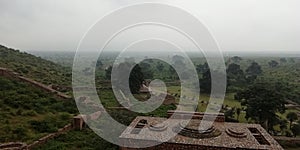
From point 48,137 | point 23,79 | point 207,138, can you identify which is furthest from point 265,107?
point 23,79

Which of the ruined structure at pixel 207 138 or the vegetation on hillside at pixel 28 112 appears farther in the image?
the vegetation on hillside at pixel 28 112

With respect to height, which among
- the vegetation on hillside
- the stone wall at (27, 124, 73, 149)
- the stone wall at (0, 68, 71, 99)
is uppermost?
the stone wall at (0, 68, 71, 99)

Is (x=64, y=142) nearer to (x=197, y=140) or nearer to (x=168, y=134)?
(x=168, y=134)

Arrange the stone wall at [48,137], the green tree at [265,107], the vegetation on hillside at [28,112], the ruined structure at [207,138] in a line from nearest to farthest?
the ruined structure at [207,138], the stone wall at [48,137], the vegetation on hillside at [28,112], the green tree at [265,107]

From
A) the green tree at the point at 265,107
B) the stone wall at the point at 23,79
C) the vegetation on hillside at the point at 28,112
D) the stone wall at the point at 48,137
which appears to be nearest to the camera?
the stone wall at the point at 48,137

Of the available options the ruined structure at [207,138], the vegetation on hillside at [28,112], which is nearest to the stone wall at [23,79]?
the vegetation on hillside at [28,112]

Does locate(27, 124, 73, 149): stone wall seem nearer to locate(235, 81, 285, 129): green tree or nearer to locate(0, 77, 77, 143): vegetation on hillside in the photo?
locate(0, 77, 77, 143): vegetation on hillside

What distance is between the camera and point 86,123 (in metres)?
15.1

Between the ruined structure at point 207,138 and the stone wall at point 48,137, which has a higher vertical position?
the ruined structure at point 207,138

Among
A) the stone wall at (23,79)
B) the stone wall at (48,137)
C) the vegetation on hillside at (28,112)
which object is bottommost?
the stone wall at (48,137)

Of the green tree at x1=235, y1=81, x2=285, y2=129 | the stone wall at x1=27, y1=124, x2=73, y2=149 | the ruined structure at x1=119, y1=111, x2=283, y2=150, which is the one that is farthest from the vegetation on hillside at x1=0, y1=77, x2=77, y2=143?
the green tree at x1=235, y1=81, x2=285, y2=129

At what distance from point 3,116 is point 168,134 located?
30.2 ft

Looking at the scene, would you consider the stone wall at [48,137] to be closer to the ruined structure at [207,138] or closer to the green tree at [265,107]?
the ruined structure at [207,138]

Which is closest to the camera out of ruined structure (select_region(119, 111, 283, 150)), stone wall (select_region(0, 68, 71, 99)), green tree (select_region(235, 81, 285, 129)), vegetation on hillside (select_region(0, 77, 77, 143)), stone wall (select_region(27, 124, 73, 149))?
ruined structure (select_region(119, 111, 283, 150))
